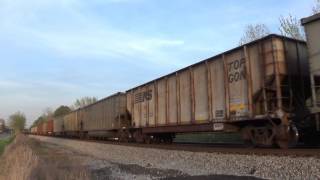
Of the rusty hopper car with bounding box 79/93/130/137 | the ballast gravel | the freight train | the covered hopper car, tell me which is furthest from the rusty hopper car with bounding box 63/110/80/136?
the ballast gravel

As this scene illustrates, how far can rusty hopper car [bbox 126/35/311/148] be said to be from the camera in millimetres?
14727

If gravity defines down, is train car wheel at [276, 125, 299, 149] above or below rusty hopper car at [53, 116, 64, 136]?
below

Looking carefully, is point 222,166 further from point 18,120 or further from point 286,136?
point 18,120

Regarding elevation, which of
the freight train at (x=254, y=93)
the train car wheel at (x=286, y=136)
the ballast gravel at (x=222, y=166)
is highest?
the freight train at (x=254, y=93)

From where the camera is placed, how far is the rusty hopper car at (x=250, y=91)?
14.7m

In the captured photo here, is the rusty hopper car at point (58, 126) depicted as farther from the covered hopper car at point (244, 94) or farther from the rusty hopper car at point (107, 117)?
the covered hopper car at point (244, 94)

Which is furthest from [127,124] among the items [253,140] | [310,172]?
[310,172]

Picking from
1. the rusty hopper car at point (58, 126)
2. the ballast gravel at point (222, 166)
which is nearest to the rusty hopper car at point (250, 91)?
the ballast gravel at point (222, 166)

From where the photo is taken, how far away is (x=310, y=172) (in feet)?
32.4

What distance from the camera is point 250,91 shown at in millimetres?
15703

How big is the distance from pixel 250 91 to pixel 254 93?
184mm

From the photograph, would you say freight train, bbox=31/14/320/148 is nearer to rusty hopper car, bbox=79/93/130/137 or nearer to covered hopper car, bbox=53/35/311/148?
covered hopper car, bbox=53/35/311/148

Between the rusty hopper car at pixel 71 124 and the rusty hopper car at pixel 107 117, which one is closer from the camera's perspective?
the rusty hopper car at pixel 107 117

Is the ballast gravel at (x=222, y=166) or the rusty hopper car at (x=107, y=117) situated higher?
the rusty hopper car at (x=107, y=117)
